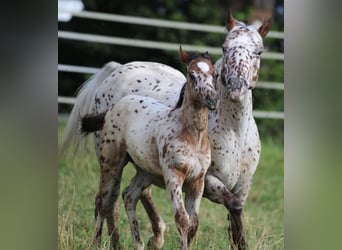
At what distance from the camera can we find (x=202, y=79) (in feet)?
6.08

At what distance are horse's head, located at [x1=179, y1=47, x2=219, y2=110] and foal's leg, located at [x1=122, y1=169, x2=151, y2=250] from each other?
34 cm

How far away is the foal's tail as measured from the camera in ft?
7.58

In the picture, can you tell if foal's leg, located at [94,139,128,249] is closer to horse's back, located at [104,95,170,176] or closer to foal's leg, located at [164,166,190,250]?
horse's back, located at [104,95,170,176]

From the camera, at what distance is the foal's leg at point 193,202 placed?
76.0 inches

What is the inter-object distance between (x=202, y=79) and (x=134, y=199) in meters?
0.44

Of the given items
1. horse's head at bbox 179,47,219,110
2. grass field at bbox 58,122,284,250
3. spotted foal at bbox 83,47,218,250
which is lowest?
grass field at bbox 58,122,284,250

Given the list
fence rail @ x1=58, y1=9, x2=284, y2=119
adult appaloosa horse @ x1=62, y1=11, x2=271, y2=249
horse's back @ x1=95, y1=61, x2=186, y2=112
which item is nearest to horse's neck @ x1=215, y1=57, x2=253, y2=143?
adult appaloosa horse @ x1=62, y1=11, x2=271, y2=249

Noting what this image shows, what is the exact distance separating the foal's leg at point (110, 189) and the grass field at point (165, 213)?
0.08 ft

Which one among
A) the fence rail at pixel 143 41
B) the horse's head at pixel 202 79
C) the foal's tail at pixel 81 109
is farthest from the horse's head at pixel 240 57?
the fence rail at pixel 143 41

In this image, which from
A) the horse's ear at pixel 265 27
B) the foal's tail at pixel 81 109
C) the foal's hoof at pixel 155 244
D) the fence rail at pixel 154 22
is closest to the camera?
the horse's ear at pixel 265 27

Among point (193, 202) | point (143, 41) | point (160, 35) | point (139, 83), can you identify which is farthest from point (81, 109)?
point (160, 35)

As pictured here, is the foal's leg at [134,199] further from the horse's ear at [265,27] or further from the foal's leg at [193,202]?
the horse's ear at [265,27]
